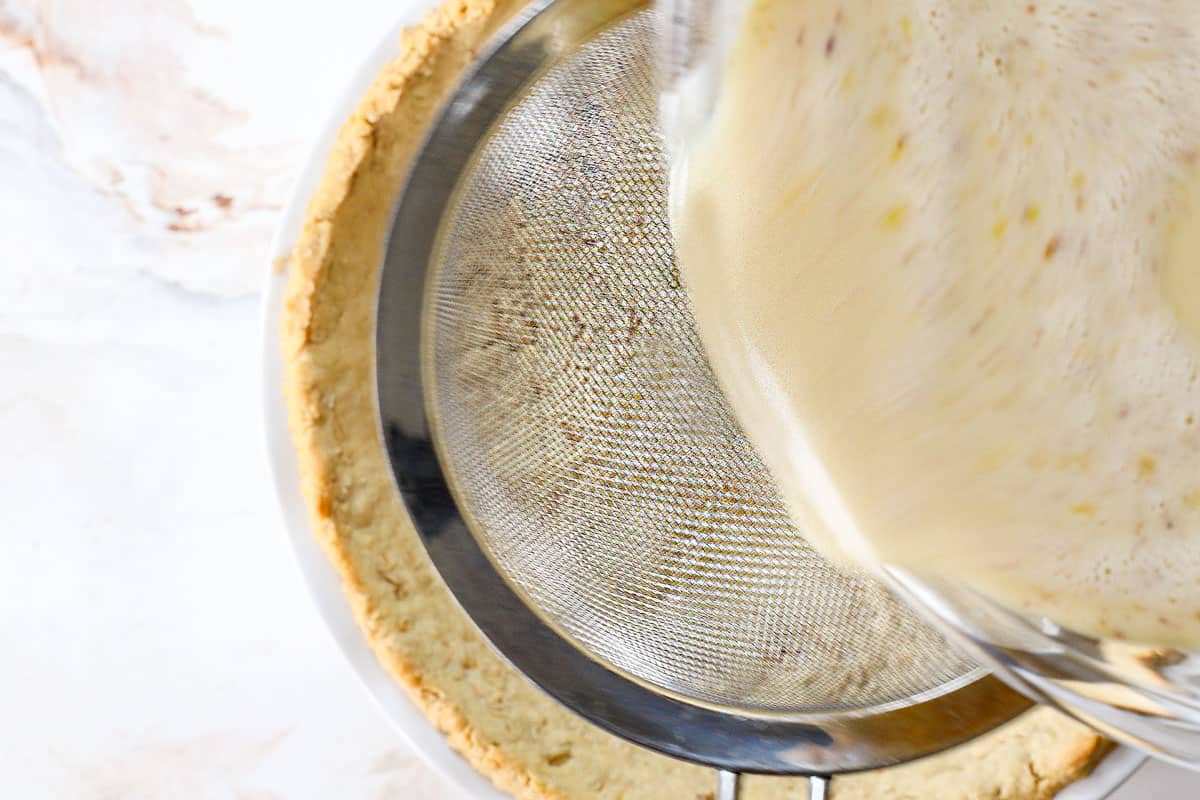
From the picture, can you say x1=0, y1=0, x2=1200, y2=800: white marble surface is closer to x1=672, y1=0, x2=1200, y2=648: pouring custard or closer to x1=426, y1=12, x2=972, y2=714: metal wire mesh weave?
x1=426, y1=12, x2=972, y2=714: metal wire mesh weave

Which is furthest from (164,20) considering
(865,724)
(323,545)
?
(865,724)

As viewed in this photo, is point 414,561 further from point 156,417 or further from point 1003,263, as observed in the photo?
point 1003,263

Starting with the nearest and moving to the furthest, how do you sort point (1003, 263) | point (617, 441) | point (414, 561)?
1. point (1003, 263)
2. point (617, 441)
3. point (414, 561)

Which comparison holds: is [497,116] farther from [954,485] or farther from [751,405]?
[954,485]

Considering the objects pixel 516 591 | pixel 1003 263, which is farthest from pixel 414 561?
pixel 1003 263

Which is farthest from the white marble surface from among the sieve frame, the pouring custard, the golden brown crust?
Result: the pouring custard

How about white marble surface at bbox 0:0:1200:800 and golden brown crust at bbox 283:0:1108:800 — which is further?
white marble surface at bbox 0:0:1200:800
